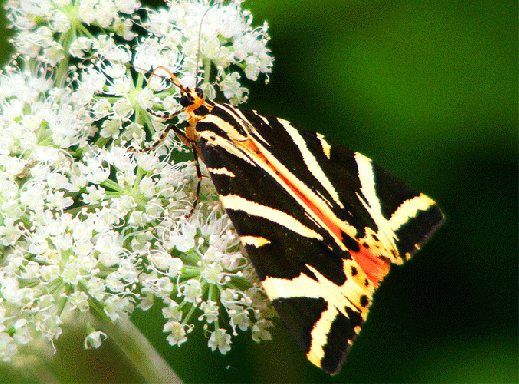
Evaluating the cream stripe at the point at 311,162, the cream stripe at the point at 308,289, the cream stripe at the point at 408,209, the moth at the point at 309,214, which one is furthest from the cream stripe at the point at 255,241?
the cream stripe at the point at 408,209

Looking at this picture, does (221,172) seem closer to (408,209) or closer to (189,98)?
(189,98)

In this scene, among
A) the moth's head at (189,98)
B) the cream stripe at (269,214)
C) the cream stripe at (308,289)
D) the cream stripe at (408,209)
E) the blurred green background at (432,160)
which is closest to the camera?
the cream stripe at (308,289)

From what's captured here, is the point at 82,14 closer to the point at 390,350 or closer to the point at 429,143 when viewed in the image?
the point at 429,143

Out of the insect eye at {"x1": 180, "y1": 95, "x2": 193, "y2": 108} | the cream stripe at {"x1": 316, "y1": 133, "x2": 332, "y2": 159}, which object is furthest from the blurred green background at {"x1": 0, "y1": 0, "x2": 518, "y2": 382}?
the insect eye at {"x1": 180, "y1": 95, "x2": 193, "y2": 108}

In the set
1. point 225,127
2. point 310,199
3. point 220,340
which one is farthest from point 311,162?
point 220,340

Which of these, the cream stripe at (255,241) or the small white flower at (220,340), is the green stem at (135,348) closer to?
the small white flower at (220,340)

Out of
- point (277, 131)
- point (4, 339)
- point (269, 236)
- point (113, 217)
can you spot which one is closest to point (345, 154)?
point (277, 131)

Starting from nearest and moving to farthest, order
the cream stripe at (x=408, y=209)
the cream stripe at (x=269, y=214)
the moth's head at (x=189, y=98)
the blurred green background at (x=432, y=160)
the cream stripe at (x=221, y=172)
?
1. the cream stripe at (x=269, y=214)
2. the cream stripe at (x=221, y=172)
3. the cream stripe at (x=408, y=209)
4. the moth's head at (x=189, y=98)
5. the blurred green background at (x=432, y=160)

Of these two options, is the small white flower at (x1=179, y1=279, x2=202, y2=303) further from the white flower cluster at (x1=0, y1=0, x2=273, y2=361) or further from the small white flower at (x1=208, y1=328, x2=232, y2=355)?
the small white flower at (x1=208, y1=328, x2=232, y2=355)
